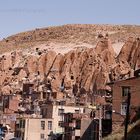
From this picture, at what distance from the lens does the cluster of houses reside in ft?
180

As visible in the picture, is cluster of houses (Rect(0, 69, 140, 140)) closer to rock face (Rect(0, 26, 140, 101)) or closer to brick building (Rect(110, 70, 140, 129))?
brick building (Rect(110, 70, 140, 129))

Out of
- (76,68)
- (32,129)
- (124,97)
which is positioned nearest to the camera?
(124,97)

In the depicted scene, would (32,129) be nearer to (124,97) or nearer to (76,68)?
(124,97)

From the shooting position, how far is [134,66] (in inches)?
5143

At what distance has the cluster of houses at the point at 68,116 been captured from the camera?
55.0 m

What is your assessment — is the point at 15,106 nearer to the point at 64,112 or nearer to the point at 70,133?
the point at 64,112

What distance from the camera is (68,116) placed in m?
67.5

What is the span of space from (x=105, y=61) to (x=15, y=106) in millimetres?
49184

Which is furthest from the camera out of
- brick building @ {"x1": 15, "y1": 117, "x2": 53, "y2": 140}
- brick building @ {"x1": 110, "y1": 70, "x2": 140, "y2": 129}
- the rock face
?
the rock face

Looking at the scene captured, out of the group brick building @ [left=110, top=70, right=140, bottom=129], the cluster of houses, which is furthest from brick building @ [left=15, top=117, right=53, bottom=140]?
brick building @ [left=110, top=70, right=140, bottom=129]

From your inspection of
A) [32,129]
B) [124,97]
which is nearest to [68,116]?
[32,129]

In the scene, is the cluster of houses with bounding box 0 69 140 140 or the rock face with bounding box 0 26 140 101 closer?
the cluster of houses with bounding box 0 69 140 140

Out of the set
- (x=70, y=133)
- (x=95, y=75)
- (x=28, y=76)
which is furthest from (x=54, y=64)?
(x=70, y=133)

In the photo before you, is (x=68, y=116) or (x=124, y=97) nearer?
(x=124, y=97)
